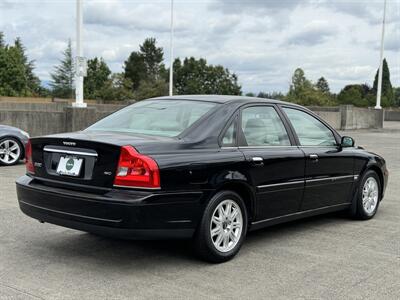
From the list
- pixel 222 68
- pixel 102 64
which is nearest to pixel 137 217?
pixel 102 64

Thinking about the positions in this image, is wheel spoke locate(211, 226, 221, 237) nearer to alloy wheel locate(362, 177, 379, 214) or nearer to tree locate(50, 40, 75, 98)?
alloy wheel locate(362, 177, 379, 214)

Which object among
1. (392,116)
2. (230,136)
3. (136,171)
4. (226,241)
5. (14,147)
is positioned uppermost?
(230,136)

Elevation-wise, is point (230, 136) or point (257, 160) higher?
point (230, 136)

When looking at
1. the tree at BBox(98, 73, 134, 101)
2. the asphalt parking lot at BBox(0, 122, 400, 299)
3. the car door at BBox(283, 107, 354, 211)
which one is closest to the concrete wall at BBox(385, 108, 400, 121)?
the tree at BBox(98, 73, 134, 101)

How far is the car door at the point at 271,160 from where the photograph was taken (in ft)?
17.4

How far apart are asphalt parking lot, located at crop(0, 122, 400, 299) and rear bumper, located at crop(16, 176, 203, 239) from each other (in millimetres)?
380

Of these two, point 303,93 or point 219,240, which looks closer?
point 219,240

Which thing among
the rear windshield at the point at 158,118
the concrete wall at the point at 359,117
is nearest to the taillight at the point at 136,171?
the rear windshield at the point at 158,118

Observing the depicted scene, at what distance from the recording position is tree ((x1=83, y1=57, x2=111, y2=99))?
243ft

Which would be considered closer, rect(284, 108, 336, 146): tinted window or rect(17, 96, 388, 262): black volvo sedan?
rect(17, 96, 388, 262): black volvo sedan

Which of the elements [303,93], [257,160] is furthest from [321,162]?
[303,93]

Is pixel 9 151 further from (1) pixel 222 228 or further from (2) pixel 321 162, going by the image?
(1) pixel 222 228

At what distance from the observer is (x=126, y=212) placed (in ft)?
14.3

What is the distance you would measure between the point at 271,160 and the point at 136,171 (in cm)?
160
